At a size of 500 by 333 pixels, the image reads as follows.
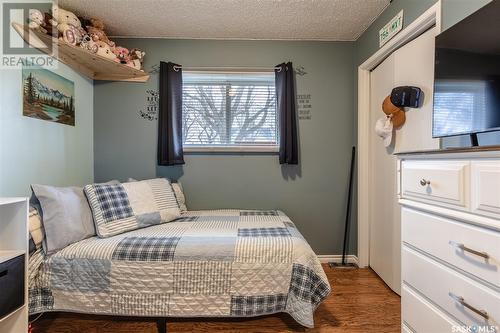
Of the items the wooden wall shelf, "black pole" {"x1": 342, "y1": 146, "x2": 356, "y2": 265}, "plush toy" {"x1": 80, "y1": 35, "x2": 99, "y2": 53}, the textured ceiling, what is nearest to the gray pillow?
the wooden wall shelf

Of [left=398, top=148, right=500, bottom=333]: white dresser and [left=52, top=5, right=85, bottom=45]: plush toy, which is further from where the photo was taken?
[left=52, top=5, right=85, bottom=45]: plush toy

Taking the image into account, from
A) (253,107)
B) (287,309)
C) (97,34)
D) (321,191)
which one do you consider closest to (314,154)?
(321,191)

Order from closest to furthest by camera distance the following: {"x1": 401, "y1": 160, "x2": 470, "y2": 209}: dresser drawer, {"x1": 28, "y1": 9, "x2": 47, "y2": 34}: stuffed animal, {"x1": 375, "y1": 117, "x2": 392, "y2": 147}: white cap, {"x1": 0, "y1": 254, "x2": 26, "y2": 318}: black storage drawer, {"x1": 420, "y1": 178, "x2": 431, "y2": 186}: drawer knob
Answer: {"x1": 401, "y1": 160, "x2": 470, "y2": 209}: dresser drawer → {"x1": 420, "y1": 178, "x2": 431, "y2": 186}: drawer knob → {"x1": 0, "y1": 254, "x2": 26, "y2": 318}: black storage drawer → {"x1": 28, "y1": 9, "x2": 47, "y2": 34}: stuffed animal → {"x1": 375, "y1": 117, "x2": 392, "y2": 147}: white cap

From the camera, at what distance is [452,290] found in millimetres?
860

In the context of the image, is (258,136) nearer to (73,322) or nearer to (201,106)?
(201,106)

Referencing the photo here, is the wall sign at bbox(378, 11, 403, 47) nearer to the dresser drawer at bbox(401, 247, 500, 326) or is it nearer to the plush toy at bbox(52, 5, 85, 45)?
the dresser drawer at bbox(401, 247, 500, 326)

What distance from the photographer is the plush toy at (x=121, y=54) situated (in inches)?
92.4

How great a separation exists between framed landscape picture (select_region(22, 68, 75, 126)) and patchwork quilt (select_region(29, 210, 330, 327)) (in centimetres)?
106

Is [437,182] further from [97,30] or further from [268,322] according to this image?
[97,30]

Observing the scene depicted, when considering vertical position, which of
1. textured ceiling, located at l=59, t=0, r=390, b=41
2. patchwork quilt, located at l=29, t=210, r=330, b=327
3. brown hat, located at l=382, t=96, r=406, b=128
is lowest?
patchwork quilt, located at l=29, t=210, r=330, b=327

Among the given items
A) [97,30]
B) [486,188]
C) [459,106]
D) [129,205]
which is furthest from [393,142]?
[97,30]

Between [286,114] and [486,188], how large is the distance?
76.2 inches

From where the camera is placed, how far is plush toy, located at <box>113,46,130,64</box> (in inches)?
92.4

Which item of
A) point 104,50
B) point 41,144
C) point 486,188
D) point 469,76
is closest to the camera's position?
point 486,188
